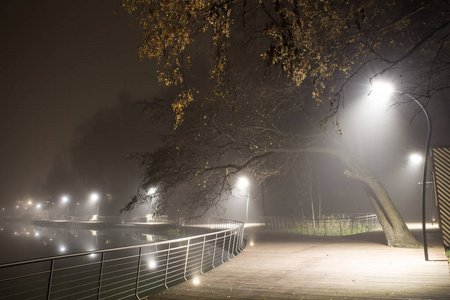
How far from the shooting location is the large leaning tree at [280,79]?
22.7ft

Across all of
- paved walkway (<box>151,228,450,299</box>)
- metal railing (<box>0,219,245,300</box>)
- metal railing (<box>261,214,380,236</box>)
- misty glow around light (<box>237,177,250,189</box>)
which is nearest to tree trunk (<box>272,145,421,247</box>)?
paved walkway (<box>151,228,450,299</box>)

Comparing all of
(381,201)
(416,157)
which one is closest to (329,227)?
(381,201)

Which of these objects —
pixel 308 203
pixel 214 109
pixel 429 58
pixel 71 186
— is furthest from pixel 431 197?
pixel 71 186

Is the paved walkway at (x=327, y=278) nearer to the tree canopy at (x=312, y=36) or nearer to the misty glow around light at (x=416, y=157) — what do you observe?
the tree canopy at (x=312, y=36)

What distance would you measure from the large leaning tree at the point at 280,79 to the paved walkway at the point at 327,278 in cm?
356

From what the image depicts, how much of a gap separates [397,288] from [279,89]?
7874 millimetres

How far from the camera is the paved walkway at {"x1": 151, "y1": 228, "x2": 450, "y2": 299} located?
641cm

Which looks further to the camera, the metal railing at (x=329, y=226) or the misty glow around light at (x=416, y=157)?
the misty glow around light at (x=416, y=157)

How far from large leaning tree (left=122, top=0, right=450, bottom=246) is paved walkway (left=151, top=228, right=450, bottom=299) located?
356cm

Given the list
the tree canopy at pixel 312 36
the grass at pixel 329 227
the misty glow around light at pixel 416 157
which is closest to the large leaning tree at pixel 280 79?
the tree canopy at pixel 312 36

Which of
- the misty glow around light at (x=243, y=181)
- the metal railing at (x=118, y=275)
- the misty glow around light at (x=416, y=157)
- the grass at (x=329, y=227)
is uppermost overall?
the misty glow around light at (x=416, y=157)

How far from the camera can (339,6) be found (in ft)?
29.3

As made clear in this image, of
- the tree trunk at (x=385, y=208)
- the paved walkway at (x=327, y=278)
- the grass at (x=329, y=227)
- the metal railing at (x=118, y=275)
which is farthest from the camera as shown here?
the grass at (x=329, y=227)

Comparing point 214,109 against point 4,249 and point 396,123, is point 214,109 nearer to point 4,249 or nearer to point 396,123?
point 396,123
